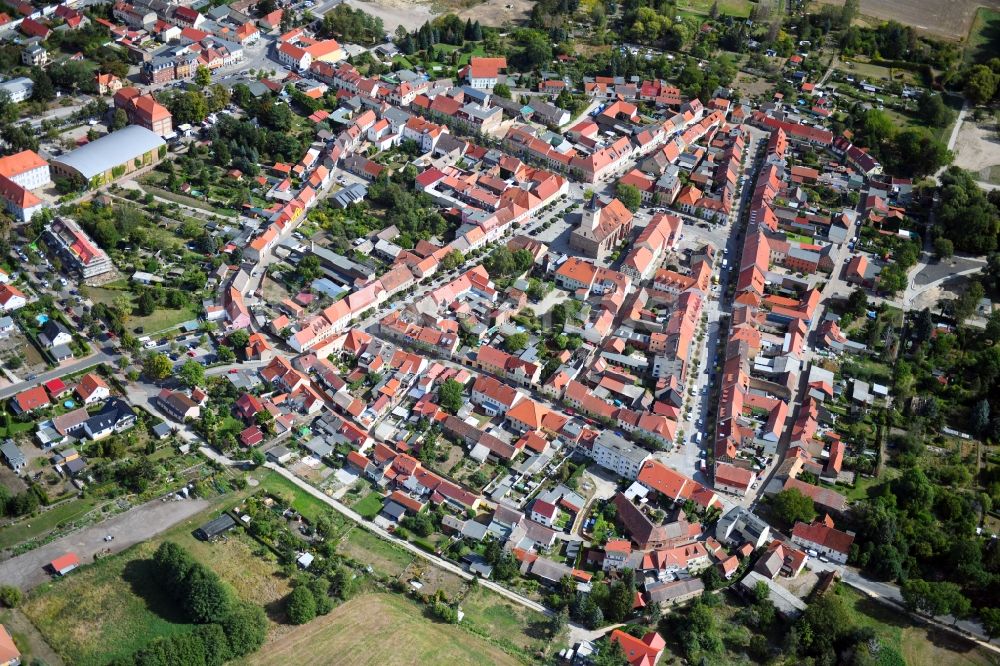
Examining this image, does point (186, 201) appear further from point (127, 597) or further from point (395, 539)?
point (127, 597)

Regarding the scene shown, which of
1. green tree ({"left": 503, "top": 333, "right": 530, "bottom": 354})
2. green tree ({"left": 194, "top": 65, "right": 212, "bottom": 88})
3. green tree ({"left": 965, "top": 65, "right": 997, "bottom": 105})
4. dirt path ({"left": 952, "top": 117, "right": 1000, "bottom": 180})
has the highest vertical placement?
green tree ({"left": 965, "top": 65, "right": 997, "bottom": 105})

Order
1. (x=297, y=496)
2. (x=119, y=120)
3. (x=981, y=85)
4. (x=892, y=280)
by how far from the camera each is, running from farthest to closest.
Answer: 1. (x=981, y=85)
2. (x=119, y=120)
3. (x=892, y=280)
4. (x=297, y=496)

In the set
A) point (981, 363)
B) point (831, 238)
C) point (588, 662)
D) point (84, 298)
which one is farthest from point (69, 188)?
point (981, 363)

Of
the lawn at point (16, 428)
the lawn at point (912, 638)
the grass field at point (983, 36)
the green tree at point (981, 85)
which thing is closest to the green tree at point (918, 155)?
the green tree at point (981, 85)

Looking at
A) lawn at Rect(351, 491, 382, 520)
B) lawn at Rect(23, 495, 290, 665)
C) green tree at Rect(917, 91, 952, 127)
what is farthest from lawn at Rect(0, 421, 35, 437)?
green tree at Rect(917, 91, 952, 127)

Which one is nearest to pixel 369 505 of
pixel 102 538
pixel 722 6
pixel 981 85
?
pixel 102 538

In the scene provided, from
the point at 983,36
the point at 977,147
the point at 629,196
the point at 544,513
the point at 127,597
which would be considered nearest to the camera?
the point at 127,597

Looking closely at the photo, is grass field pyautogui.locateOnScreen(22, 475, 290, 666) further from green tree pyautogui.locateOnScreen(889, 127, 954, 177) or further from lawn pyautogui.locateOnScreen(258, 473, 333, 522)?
green tree pyautogui.locateOnScreen(889, 127, 954, 177)
